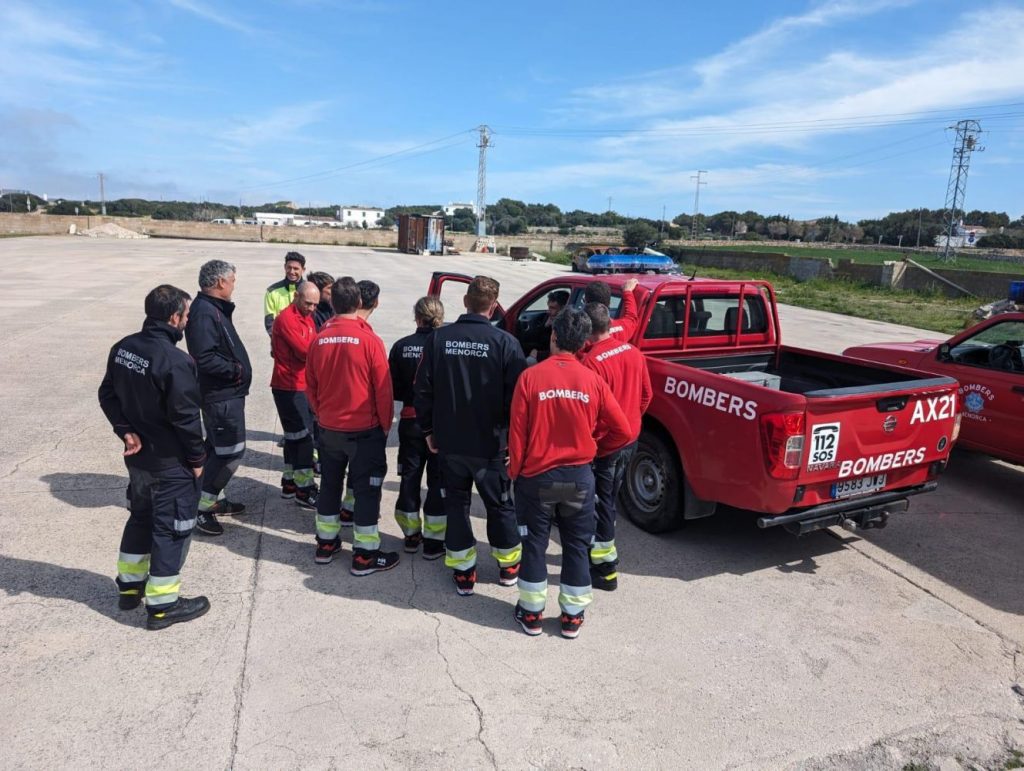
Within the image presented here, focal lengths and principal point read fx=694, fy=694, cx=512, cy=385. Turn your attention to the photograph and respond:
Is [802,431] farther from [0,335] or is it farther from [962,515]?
[0,335]

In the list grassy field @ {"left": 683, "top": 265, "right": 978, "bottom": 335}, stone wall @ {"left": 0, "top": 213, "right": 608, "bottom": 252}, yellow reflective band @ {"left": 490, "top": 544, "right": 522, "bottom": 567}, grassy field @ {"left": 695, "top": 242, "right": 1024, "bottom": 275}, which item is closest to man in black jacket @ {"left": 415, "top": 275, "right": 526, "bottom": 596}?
yellow reflective band @ {"left": 490, "top": 544, "right": 522, "bottom": 567}

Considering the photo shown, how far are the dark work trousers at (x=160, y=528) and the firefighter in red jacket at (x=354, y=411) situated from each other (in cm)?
86

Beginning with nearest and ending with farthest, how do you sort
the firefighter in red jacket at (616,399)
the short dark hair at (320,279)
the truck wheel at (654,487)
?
the firefighter in red jacket at (616,399)
the truck wheel at (654,487)
the short dark hair at (320,279)

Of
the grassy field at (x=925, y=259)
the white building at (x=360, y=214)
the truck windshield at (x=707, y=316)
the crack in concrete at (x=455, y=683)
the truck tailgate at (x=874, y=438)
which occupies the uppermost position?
the white building at (x=360, y=214)

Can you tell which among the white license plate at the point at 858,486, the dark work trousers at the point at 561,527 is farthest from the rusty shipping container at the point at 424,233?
the dark work trousers at the point at 561,527

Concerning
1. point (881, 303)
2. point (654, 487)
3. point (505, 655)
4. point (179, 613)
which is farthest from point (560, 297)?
point (881, 303)

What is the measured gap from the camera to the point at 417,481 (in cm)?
465

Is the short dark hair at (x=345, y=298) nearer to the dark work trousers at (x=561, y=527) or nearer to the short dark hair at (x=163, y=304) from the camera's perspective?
the short dark hair at (x=163, y=304)

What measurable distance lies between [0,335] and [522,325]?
10.4m

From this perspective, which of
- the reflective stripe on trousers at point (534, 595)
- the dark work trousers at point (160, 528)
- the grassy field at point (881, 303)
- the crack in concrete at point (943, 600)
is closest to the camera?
the dark work trousers at point (160, 528)

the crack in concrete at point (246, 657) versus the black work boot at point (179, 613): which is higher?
the black work boot at point (179, 613)

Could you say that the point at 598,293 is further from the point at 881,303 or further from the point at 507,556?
the point at 881,303

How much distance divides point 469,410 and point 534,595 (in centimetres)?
109

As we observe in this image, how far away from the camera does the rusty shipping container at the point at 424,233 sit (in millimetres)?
48312
